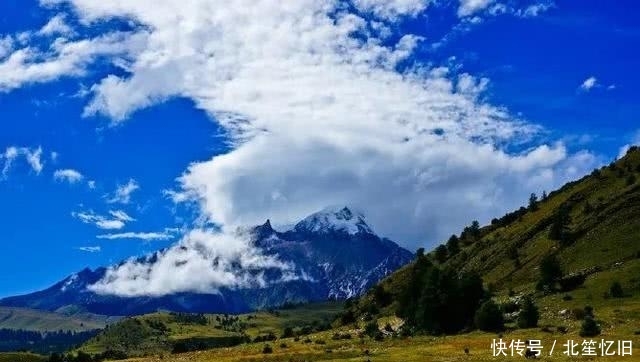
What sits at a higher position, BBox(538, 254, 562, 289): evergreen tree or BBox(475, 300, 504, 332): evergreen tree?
BBox(538, 254, 562, 289): evergreen tree

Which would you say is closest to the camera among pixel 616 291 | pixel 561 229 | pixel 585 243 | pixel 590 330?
pixel 590 330

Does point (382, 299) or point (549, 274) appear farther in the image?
point (382, 299)

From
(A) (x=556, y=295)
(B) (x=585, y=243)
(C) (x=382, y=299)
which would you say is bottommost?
(A) (x=556, y=295)

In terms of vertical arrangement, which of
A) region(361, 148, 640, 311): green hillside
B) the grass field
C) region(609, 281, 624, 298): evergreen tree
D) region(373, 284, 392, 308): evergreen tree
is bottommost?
the grass field

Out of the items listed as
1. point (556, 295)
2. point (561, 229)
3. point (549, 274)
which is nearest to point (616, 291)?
point (556, 295)

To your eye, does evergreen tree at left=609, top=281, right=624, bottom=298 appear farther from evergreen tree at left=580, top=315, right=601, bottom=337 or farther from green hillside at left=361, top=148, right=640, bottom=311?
evergreen tree at left=580, top=315, right=601, bottom=337

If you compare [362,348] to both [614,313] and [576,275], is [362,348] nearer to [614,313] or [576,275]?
[614,313]

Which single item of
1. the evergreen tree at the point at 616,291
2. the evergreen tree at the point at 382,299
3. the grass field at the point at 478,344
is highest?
the evergreen tree at the point at 382,299

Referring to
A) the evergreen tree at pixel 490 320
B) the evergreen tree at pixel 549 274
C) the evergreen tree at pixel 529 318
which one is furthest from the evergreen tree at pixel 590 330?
the evergreen tree at pixel 549 274

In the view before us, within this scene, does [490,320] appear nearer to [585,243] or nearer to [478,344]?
[478,344]

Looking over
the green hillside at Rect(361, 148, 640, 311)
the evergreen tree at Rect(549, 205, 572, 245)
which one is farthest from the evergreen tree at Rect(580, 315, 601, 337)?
the evergreen tree at Rect(549, 205, 572, 245)

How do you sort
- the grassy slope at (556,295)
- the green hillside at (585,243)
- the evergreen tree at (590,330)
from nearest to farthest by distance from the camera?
1. the evergreen tree at (590,330)
2. the grassy slope at (556,295)
3. the green hillside at (585,243)

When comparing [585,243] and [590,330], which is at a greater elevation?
[585,243]

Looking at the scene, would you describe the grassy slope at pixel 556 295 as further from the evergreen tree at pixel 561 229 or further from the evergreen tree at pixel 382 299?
the evergreen tree at pixel 382 299
